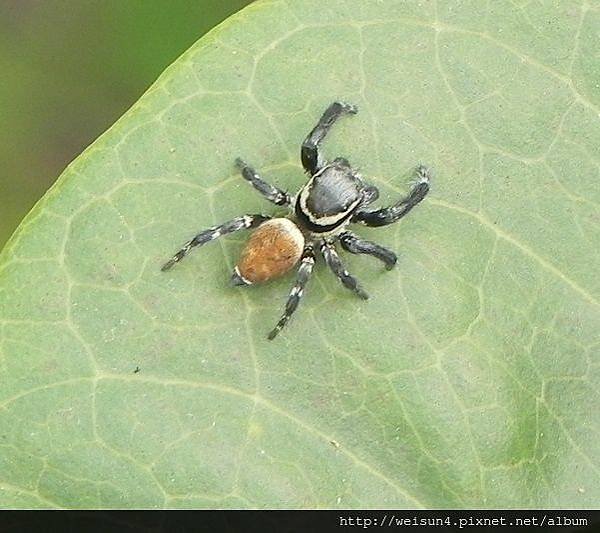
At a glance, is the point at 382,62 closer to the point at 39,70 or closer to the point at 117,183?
the point at 117,183

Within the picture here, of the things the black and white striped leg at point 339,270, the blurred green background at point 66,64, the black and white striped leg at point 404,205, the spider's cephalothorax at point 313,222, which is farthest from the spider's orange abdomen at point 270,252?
the blurred green background at point 66,64

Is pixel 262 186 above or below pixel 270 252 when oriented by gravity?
above

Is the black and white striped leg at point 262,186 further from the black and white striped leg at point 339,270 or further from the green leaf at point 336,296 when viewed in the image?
the black and white striped leg at point 339,270

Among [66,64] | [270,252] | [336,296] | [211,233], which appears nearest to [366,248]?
[336,296]

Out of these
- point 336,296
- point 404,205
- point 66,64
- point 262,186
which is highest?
point 66,64

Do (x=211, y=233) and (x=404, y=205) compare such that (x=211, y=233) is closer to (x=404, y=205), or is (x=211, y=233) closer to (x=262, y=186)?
(x=262, y=186)

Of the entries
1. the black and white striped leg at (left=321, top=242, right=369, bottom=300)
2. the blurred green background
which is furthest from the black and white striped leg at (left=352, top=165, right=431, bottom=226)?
the blurred green background
